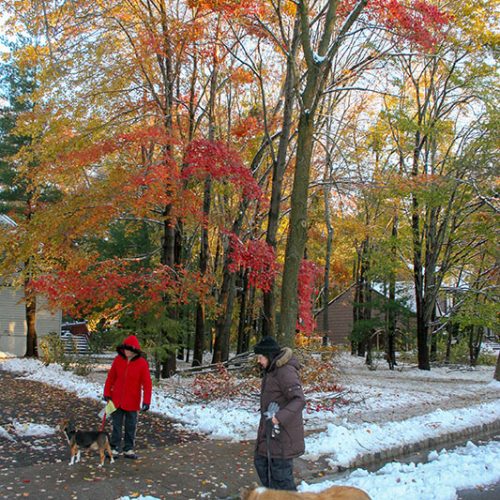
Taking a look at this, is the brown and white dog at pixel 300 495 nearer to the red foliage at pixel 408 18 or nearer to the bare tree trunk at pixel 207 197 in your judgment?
the red foliage at pixel 408 18

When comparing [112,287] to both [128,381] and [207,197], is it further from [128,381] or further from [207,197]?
[207,197]

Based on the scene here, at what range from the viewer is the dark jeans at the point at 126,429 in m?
7.23

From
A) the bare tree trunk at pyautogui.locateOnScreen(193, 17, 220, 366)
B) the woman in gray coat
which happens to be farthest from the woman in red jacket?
the bare tree trunk at pyautogui.locateOnScreen(193, 17, 220, 366)

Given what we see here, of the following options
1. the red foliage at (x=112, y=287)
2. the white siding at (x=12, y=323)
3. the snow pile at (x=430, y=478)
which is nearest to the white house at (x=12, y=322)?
the white siding at (x=12, y=323)

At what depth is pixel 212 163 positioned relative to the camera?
14.7 meters

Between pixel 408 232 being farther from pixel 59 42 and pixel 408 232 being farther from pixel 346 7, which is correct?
pixel 59 42

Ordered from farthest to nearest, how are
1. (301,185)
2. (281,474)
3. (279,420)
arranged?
1. (301,185)
2. (281,474)
3. (279,420)

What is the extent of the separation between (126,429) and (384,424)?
4.97m

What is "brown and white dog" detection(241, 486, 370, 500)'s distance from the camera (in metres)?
3.48

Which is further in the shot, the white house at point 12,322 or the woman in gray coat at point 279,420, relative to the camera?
the white house at point 12,322

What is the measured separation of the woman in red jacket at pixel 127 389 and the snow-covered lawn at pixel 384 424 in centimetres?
195

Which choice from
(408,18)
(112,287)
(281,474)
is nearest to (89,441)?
(281,474)

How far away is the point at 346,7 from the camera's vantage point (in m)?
14.1

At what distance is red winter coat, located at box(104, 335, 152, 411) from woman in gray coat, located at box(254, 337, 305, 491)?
2.71 meters
